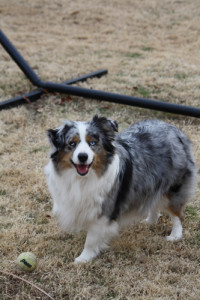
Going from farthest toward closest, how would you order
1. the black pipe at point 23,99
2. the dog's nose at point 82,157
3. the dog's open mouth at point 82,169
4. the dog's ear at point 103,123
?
1. the black pipe at point 23,99
2. the dog's ear at point 103,123
3. the dog's open mouth at point 82,169
4. the dog's nose at point 82,157

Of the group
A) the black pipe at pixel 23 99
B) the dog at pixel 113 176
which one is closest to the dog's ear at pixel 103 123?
the dog at pixel 113 176

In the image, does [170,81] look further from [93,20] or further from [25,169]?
[93,20]

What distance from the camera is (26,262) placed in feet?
9.43

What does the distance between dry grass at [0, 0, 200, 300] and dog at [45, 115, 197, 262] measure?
23 centimetres

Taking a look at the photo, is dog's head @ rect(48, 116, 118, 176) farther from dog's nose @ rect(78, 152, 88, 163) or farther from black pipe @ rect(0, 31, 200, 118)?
black pipe @ rect(0, 31, 200, 118)

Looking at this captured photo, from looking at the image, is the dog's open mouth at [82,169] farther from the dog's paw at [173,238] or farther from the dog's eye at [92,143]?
the dog's paw at [173,238]

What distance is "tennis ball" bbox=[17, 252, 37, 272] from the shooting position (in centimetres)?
287

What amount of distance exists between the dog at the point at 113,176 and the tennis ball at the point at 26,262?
404 millimetres

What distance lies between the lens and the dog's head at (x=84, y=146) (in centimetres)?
266

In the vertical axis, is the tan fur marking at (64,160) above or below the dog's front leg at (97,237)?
above

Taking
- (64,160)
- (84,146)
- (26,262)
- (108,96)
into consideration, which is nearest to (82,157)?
(84,146)

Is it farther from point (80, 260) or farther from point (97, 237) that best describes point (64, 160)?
point (80, 260)

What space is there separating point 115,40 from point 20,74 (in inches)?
148

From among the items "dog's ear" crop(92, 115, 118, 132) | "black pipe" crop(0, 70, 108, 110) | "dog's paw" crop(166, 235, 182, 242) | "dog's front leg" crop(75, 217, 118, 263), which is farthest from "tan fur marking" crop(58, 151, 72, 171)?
"black pipe" crop(0, 70, 108, 110)
